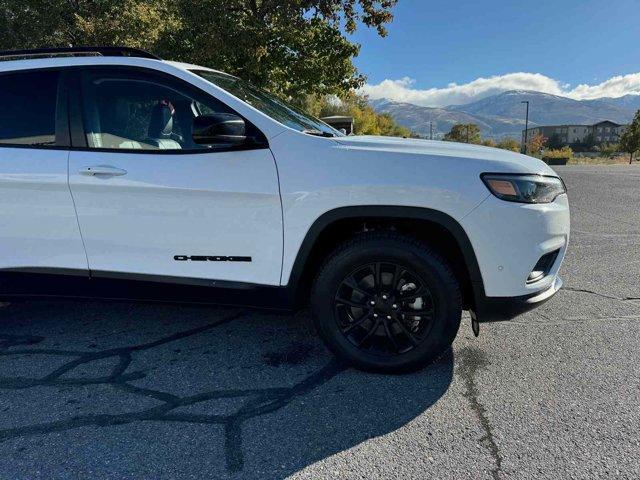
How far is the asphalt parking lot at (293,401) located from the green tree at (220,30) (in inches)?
412

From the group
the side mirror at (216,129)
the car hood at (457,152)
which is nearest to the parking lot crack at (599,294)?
the car hood at (457,152)

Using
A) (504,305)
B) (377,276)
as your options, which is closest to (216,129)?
(377,276)

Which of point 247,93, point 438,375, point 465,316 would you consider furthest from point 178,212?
point 465,316

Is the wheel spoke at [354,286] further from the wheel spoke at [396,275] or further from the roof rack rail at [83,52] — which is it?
the roof rack rail at [83,52]

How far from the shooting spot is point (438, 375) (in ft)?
9.36

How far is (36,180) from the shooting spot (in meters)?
2.87

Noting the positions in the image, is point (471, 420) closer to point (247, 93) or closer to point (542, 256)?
point (542, 256)

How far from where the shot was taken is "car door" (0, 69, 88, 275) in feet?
9.41

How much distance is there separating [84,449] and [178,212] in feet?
4.32

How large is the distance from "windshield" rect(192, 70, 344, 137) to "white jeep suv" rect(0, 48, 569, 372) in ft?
0.12

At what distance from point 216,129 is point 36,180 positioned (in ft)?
4.16

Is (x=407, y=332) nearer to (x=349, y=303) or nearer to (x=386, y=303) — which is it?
(x=386, y=303)

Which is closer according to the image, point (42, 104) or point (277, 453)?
point (277, 453)

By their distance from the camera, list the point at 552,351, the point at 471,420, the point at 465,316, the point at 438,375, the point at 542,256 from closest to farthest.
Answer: the point at 471,420 < the point at 542,256 < the point at 438,375 < the point at 552,351 < the point at 465,316
